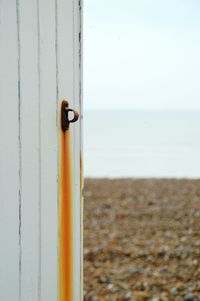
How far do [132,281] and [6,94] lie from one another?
4.21 m

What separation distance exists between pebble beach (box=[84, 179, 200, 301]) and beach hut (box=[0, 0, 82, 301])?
2997 millimetres

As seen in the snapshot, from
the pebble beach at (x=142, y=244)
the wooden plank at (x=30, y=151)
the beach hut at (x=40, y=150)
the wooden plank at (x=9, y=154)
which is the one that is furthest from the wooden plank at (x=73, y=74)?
the pebble beach at (x=142, y=244)

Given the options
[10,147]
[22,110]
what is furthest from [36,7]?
[10,147]

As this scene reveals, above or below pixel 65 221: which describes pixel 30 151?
above

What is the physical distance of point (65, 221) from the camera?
2117mm

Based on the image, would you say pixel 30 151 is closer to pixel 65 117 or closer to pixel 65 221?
pixel 65 117

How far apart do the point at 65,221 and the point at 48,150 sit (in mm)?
387

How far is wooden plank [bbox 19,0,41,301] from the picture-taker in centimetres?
171

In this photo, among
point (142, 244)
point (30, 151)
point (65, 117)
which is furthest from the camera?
point (142, 244)

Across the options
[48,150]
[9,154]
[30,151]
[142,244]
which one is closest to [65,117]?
[48,150]

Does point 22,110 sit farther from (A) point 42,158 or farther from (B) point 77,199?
(B) point 77,199

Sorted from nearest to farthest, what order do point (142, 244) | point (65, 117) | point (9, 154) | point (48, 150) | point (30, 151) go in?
point (9, 154), point (30, 151), point (48, 150), point (65, 117), point (142, 244)

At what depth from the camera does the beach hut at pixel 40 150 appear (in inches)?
64.1

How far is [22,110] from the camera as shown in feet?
5.60
